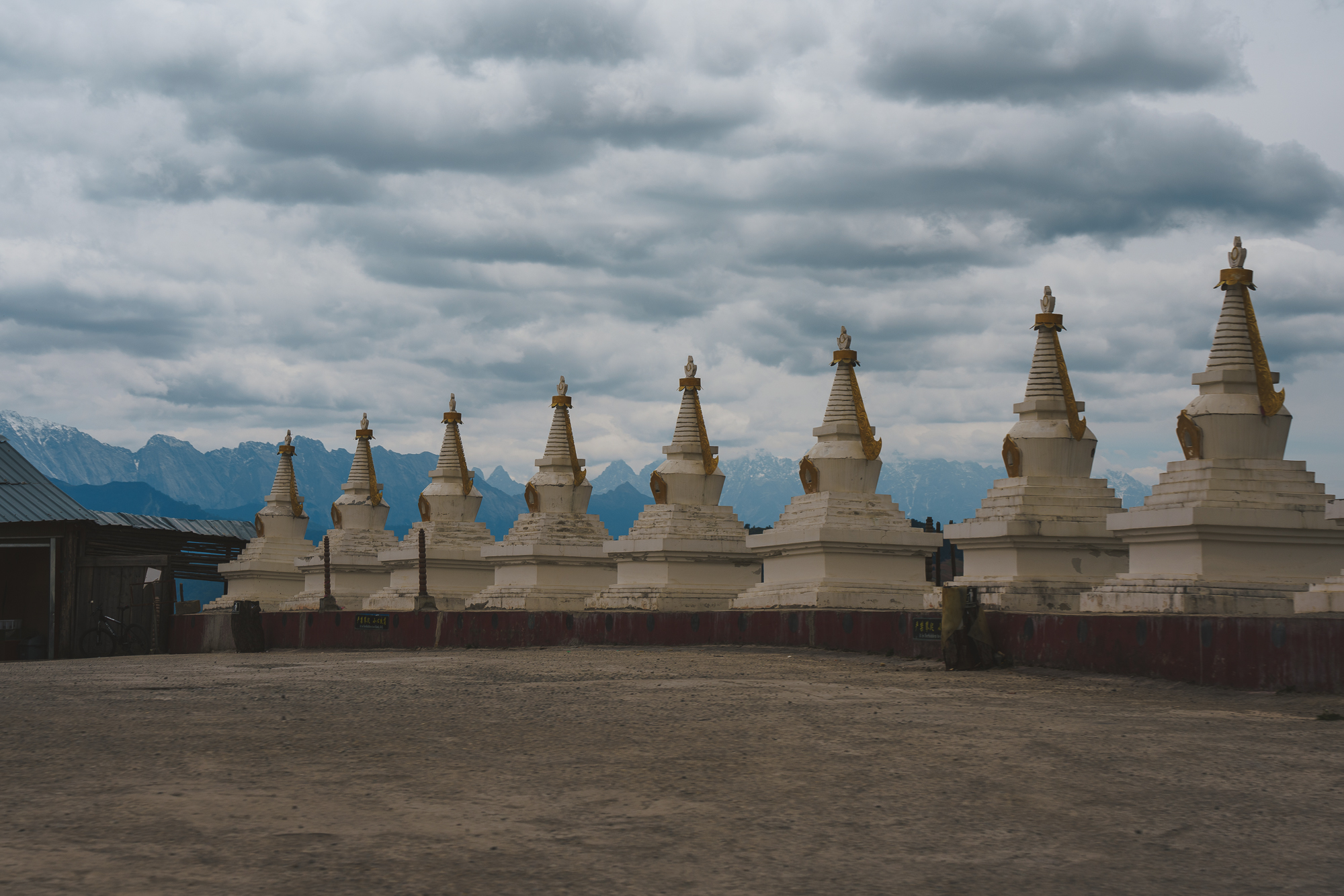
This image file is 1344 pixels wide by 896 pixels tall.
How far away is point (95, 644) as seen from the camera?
3681 cm

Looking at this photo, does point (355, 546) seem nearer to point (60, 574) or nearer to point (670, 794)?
point (60, 574)

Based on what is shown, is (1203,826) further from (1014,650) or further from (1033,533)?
(1033,533)

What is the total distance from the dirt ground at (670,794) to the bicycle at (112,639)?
78.8ft

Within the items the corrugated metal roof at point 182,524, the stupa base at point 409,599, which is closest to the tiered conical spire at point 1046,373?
the stupa base at point 409,599

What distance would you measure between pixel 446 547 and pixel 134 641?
11.2 metres

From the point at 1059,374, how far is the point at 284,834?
23.9 m

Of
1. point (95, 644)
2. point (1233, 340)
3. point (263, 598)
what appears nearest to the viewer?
point (1233, 340)

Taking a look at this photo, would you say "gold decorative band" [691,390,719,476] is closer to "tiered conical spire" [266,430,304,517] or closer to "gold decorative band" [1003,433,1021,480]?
"gold decorative band" [1003,433,1021,480]

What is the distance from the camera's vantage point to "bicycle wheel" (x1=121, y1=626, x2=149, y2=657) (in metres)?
36.9

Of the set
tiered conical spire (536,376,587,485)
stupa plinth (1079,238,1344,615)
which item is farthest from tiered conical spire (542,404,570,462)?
stupa plinth (1079,238,1344,615)

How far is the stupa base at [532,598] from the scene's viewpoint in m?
38.4

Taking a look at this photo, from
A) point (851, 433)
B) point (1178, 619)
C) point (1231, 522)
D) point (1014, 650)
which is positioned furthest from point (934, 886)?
point (851, 433)

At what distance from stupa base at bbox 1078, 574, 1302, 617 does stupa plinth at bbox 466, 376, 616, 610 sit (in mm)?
17632

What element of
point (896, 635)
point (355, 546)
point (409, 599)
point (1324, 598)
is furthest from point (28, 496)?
point (1324, 598)
